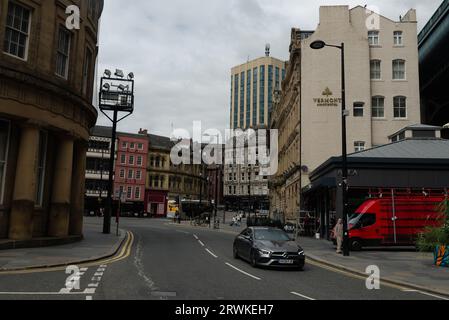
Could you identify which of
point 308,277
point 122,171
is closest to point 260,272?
point 308,277

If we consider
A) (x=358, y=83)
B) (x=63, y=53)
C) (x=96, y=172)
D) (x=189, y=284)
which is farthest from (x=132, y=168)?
(x=189, y=284)

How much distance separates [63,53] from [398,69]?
32942 millimetres

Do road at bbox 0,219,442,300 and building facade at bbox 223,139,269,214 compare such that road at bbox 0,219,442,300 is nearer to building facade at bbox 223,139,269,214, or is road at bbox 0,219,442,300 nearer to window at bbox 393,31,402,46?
window at bbox 393,31,402,46

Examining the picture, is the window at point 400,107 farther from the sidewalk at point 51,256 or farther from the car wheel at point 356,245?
the sidewalk at point 51,256

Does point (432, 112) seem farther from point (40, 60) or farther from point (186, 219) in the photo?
point (40, 60)

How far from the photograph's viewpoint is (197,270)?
1401 centimetres

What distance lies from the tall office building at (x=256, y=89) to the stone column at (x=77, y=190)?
393ft

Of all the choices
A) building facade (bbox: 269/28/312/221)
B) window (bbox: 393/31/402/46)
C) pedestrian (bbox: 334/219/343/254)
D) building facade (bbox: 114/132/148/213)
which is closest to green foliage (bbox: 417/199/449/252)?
pedestrian (bbox: 334/219/343/254)

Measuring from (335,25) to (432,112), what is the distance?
66.9ft

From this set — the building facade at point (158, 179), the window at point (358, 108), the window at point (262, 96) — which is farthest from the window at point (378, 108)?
the window at point (262, 96)

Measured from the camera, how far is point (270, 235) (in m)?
16.7

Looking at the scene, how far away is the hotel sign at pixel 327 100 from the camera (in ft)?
137

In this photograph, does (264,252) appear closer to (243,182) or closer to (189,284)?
(189,284)

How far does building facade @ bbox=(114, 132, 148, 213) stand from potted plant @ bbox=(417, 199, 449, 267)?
69381 millimetres
